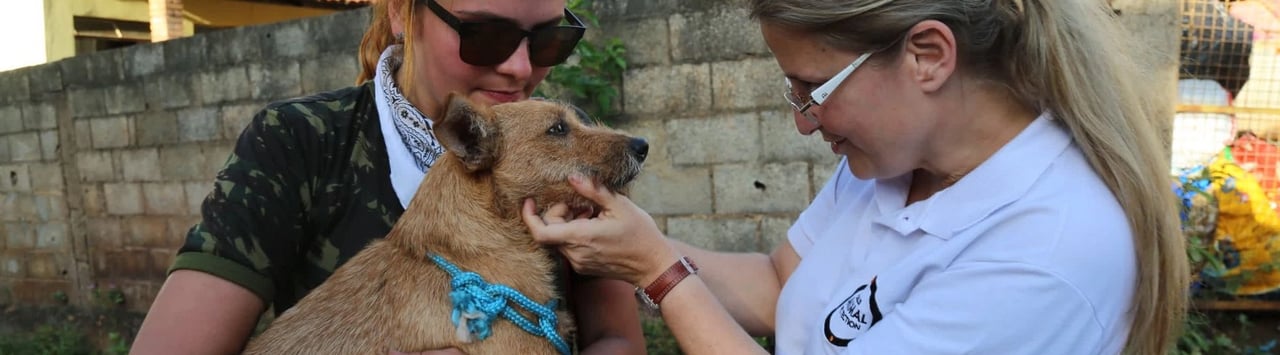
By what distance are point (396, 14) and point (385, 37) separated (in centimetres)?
15

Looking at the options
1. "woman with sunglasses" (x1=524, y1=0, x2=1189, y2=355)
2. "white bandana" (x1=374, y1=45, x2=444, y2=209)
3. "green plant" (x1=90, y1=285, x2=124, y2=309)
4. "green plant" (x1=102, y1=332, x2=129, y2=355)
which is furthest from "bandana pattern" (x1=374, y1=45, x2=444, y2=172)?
"green plant" (x1=90, y1=285, x2=124, y2=309)

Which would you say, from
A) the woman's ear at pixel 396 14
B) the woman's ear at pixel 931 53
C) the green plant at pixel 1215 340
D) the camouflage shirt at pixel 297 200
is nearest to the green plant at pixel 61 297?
the camouflage shirt at pixel 297 200

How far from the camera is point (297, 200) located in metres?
2.17

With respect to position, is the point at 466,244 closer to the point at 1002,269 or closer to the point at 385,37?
the point at 385,37

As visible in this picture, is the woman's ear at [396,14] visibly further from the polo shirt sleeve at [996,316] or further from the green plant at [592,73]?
the green plant at [592,73]

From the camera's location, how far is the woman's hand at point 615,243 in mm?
2225

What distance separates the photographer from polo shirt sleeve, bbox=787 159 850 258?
8.64 feet

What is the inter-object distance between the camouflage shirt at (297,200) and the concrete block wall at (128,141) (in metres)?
4.89

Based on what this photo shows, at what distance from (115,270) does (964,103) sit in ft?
30.6

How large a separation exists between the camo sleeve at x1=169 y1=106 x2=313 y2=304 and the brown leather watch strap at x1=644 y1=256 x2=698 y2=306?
86 cm

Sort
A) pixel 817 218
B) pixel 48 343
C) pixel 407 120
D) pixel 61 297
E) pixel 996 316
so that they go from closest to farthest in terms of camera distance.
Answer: pixel 996 316 < pixel 407 120 < pixel 817 218 < pixel 48 343 < pixel 61 297

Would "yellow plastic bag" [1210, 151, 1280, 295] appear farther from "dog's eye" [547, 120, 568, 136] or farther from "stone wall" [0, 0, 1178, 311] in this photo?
"dog's eye" [547, 120, 568, 136]

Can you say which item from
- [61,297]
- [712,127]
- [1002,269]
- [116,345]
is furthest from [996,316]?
[61,297]

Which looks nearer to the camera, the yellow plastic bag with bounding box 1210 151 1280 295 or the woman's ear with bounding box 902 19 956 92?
the woman's ear with bounding box 902 19 956 92
